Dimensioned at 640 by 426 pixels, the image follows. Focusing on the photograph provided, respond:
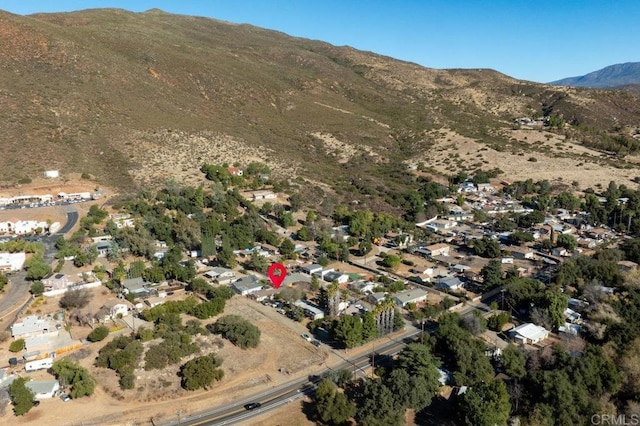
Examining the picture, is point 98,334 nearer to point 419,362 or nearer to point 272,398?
point 272,398

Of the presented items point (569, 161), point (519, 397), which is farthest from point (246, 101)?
point (519, 397)

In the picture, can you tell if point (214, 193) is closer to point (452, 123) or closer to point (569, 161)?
point (569, 161)

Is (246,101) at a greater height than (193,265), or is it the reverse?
(246,101)

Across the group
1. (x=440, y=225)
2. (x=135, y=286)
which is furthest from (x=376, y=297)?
(x=440, y=225)

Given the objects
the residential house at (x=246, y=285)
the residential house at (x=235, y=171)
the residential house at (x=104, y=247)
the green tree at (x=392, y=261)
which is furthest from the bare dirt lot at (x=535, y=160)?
the residential house at (x=104, y=247)

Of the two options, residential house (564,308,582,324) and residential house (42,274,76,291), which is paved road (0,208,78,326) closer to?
residential house (42,274,76,291)
